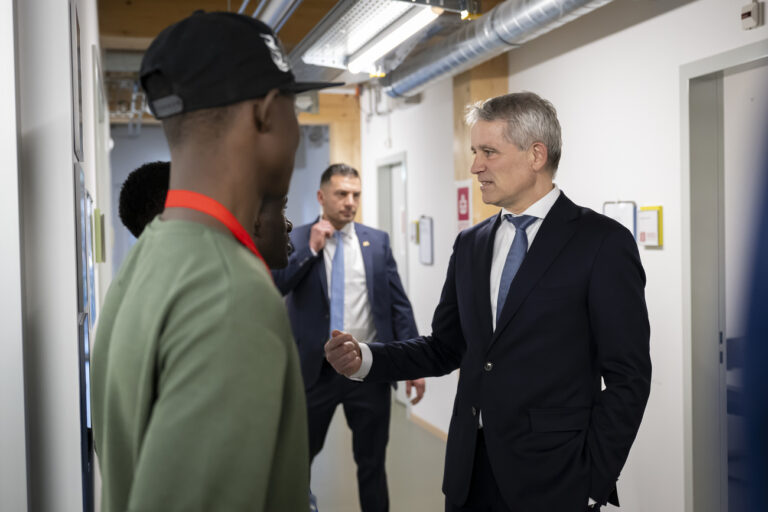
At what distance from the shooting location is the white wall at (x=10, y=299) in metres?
1.41

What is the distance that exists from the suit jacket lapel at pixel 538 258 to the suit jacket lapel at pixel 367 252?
1.83 metres

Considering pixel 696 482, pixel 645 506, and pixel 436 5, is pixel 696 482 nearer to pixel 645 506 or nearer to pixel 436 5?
pixel 645 506

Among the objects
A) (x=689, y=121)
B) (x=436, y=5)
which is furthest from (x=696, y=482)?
(x=436, y=5)

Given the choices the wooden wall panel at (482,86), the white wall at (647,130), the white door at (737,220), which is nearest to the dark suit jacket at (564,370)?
the white door at (737,220)

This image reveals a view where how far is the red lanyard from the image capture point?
89 cm

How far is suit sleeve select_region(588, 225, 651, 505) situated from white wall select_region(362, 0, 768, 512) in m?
1.50

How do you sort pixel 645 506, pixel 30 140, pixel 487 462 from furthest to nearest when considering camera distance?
1. pixel 645 506
2. pixel 487 462
3. pixel 30 140

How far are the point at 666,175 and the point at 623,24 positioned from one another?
835 mm

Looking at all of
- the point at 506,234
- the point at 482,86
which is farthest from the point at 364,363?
the point at 482,86

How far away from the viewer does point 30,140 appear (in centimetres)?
150

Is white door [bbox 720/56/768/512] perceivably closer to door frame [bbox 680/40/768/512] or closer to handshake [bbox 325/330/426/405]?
door frame [bbox 680/40/768/512]

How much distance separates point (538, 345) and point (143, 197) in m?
1.04

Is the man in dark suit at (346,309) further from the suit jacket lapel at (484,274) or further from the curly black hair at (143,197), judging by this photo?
the curly black hair at (143,197)

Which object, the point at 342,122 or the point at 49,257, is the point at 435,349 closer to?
the point at 49,257
